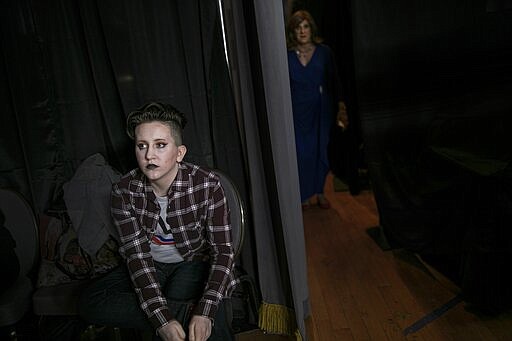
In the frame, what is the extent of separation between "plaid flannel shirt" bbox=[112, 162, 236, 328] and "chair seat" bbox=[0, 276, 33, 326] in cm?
52

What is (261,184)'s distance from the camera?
173cm

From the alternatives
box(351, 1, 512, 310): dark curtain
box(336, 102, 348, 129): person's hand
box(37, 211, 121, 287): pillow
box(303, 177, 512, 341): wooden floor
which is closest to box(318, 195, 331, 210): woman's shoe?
box(303, 177, 512, 341): wooden floor

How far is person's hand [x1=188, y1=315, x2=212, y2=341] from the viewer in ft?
4.46

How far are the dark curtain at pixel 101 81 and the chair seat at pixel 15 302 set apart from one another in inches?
15.3

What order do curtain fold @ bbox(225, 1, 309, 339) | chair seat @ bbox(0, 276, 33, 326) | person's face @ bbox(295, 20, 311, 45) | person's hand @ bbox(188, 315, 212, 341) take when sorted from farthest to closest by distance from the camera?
person's face @ bbox(295, 20, 311, 45), chair seat @ bbox(0, 276, 33, 326), curtain fold @ bbox(225, 1, 309, 339), person's hand @ bbox(188, 315, 212, 341)

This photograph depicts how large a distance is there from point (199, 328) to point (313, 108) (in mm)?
1927

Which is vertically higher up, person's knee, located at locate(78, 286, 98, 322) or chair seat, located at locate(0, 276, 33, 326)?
person's knee, located at locate(78, 286, 98, 322)

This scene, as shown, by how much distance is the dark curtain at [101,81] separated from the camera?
1.79 meters

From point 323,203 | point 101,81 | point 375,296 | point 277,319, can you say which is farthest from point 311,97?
point 277,319

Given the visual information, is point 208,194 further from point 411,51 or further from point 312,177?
point 312,177

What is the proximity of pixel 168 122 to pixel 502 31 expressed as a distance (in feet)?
5.12

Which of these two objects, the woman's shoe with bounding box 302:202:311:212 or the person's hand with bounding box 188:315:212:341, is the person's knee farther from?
the woman's shoe with bounding box 302:202:311:212

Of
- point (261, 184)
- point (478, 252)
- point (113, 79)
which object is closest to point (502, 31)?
point (478, 252)

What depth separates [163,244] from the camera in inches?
62.0
